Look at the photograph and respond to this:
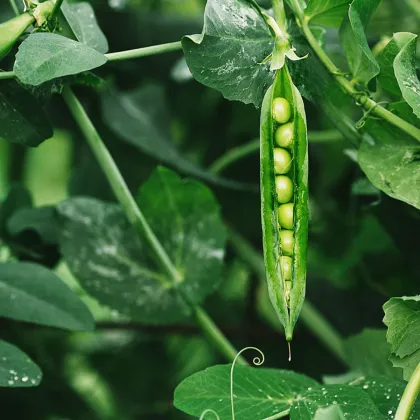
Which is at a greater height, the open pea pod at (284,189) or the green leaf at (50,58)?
the green leaf at (50,58)

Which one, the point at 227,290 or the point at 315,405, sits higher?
the point at 315,405

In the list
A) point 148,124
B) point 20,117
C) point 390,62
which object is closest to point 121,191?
point 20,117

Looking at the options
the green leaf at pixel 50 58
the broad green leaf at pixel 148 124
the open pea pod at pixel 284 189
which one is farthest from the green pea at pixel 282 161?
the broad green leaf at pixel 148 124

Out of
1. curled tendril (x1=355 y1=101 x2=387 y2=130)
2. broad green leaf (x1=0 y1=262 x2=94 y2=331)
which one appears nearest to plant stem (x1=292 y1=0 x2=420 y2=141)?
curled tendril (x1=355 y1=101 x2=387 y2=130)

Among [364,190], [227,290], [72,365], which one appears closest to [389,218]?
[364,190]

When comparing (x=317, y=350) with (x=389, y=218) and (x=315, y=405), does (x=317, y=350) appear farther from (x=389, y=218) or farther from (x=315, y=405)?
(x=315, y=405)

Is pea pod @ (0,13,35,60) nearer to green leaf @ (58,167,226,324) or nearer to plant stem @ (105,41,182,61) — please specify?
plant stem @ (105,41,182,61)

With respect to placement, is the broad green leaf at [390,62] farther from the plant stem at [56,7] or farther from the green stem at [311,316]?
the green stem at [311,316]
